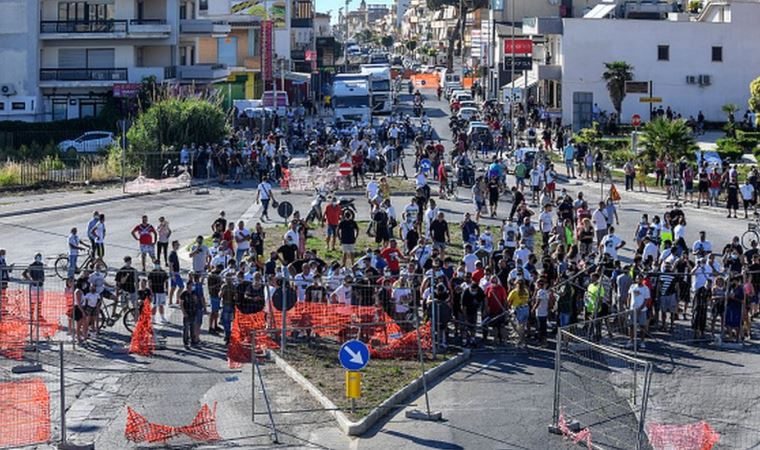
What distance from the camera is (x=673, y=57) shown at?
2916 inches

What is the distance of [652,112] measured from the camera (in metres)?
72.1

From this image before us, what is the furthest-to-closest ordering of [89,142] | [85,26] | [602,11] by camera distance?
[602,11]
[85,26]
[89,142]

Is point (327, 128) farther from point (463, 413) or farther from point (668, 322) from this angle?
point (463, 413)

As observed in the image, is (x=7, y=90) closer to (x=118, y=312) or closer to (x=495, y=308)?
(x=118, y=312)

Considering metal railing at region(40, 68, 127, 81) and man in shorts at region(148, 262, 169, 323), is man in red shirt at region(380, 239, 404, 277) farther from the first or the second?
metal railing at region(40, 68, 127, 81)

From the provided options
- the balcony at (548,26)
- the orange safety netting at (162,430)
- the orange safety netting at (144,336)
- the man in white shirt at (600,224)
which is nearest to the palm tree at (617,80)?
the balcony at (548,26)

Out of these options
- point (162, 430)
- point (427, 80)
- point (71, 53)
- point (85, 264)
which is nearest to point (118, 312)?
point (85, 264)

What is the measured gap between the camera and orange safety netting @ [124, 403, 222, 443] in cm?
1909

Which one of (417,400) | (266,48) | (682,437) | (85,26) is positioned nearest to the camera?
(682,437)

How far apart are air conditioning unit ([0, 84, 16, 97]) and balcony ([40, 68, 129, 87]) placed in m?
1.45

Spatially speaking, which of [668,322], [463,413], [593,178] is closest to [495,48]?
[593,178]

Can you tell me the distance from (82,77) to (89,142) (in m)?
8.36

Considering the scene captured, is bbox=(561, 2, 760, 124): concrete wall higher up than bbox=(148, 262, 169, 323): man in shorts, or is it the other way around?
bbox=(561, 2, 760, 124): concrete wall

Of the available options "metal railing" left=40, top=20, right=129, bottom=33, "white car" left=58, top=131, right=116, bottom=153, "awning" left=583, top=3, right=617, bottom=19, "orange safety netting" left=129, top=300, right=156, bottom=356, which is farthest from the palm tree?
"orange safety netting" left=129, top=300, right=156, bottom=356
